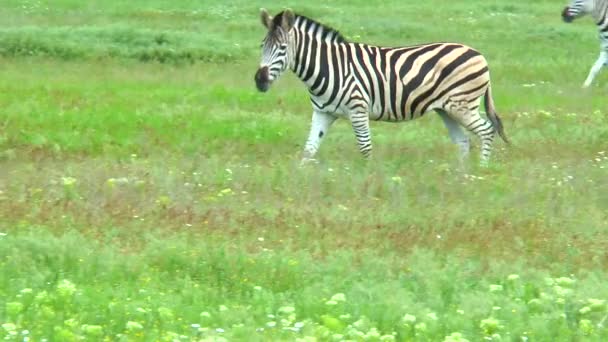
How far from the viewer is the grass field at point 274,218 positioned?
757 cm

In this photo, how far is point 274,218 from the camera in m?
10.4

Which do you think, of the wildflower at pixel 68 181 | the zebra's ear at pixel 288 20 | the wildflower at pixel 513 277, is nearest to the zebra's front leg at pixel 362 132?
the zebra's ear at pixel 288 20

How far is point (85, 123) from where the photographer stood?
15.2 m

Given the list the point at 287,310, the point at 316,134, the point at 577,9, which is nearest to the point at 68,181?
the point at 316,134

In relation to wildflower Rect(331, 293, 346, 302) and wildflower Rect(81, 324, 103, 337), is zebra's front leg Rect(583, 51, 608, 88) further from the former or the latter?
wildflower Rect(81, 324, 103, 337)

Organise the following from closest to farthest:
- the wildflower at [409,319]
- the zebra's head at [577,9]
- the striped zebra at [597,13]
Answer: the wildflower at [409,319], the striped zebra at [597,13], the zebra's head at [577,9]

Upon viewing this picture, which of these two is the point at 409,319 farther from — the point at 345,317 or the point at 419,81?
the point at 419,81

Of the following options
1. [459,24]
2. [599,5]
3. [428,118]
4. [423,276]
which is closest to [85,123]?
[428,118]

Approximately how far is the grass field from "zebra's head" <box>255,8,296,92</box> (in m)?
0.94

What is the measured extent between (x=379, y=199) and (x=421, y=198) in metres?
0.40

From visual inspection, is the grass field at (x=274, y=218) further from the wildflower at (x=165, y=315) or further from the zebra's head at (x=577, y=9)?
the zebra's head at (x=577, y=9)

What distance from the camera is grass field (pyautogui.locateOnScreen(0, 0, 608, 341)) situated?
7.57m

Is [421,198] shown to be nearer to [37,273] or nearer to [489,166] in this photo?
[489,166]

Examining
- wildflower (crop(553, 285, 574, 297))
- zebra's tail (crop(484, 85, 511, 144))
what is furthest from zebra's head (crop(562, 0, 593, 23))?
wildflower (crop(553, 285, 574, 297))
